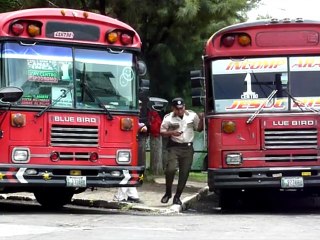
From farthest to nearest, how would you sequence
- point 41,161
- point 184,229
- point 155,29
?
point 155,29
point 41,161
point 184,229

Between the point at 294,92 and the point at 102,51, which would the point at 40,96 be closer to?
the point at 102,51

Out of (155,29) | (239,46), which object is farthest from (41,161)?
(155,29)

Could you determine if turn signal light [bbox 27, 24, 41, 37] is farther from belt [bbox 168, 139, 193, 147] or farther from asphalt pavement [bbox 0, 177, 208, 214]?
asphalt pavement [bbox 0, 177, 208, 214]

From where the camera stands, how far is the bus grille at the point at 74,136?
444 inches

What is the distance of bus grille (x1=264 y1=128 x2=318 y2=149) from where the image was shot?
467 inches

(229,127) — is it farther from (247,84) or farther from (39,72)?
(39,72)

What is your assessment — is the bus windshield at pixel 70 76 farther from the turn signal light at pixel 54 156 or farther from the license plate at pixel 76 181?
the license plate at pixel 76 181

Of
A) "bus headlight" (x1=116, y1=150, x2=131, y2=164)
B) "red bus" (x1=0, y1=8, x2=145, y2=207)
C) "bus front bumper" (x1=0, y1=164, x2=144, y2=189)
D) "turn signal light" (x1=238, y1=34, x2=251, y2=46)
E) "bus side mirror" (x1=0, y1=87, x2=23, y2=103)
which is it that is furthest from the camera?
"turn signal light" (x1=238, y1=34, x2=251, y2=46)

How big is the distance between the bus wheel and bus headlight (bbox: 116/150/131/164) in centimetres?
163

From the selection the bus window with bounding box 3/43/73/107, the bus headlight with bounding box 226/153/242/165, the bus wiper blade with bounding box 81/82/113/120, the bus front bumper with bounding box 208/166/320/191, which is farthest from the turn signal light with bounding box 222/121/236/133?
the bus window with bounding box 3/43/73/107

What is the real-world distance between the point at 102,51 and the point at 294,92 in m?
3.32

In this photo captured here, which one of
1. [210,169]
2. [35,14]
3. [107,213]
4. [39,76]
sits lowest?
[107,213]

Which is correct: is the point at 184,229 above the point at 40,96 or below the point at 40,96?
below

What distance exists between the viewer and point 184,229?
980cm
